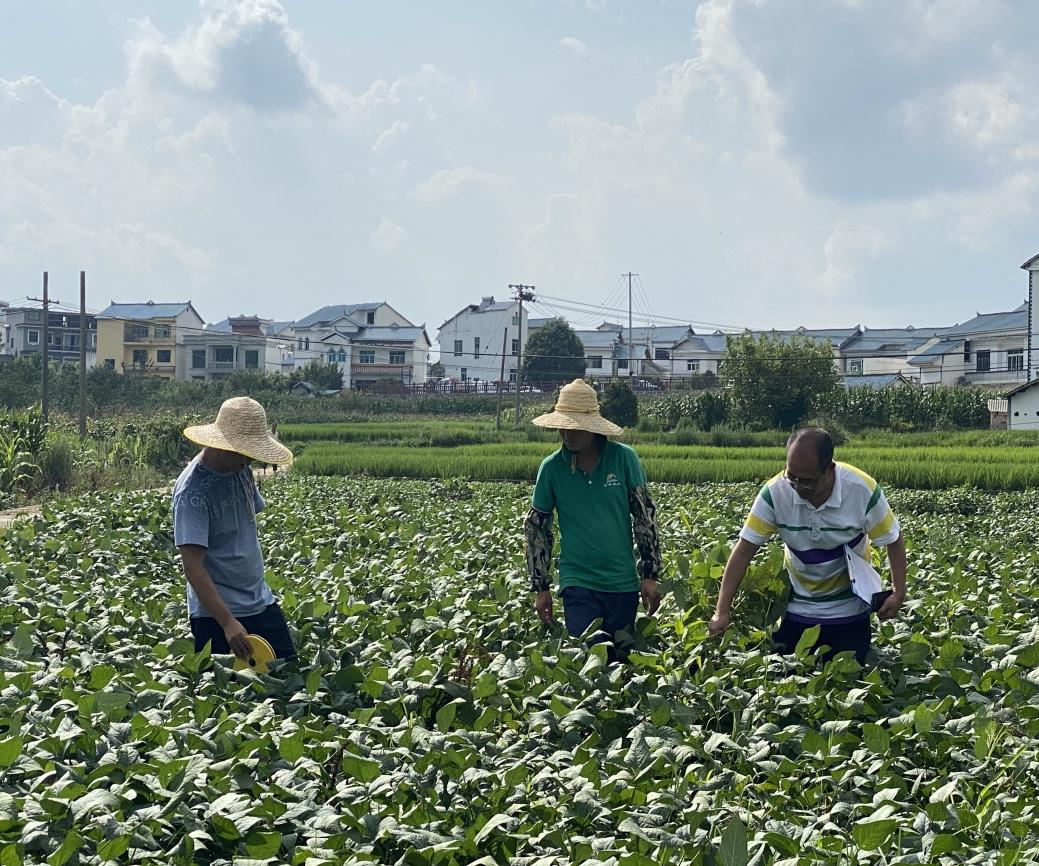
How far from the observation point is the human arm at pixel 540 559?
19.9 feet

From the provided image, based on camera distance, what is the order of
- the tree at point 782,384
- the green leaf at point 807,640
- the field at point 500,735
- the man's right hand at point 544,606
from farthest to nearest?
the tree at point 782,384
the man's right hand at point 544,606
the green leaf at point 807,640
the field at point 500,735

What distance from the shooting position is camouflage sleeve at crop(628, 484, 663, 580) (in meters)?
5.98

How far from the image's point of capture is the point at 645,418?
175 ft

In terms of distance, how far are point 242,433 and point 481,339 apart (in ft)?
275

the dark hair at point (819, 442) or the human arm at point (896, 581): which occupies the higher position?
the dark hair at point (819, 442)

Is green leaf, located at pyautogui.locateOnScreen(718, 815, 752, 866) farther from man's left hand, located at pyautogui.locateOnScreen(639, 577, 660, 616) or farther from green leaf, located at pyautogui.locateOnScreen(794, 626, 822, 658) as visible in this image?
man's left hand, located at pyautogui.locateOnScreen(639, 577, 660, 616)

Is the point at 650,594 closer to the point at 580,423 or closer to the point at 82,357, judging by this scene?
the point at 580,423

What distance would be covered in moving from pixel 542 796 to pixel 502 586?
328cm

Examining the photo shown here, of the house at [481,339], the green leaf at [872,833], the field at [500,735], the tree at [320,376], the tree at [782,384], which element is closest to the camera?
the green leaf at [872,833]

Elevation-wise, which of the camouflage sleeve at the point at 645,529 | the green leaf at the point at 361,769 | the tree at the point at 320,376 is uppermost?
the tree at the point at 320,376

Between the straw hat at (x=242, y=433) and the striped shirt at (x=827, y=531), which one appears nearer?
the straw hat at (x=242, y=433)

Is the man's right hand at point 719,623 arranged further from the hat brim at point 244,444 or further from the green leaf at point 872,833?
the green leaf at point 872,833

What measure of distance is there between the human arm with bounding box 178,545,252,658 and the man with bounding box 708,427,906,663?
2.16 meters

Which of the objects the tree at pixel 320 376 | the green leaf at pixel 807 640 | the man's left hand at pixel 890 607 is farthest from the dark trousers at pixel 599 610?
the tree at pixel 320 376
